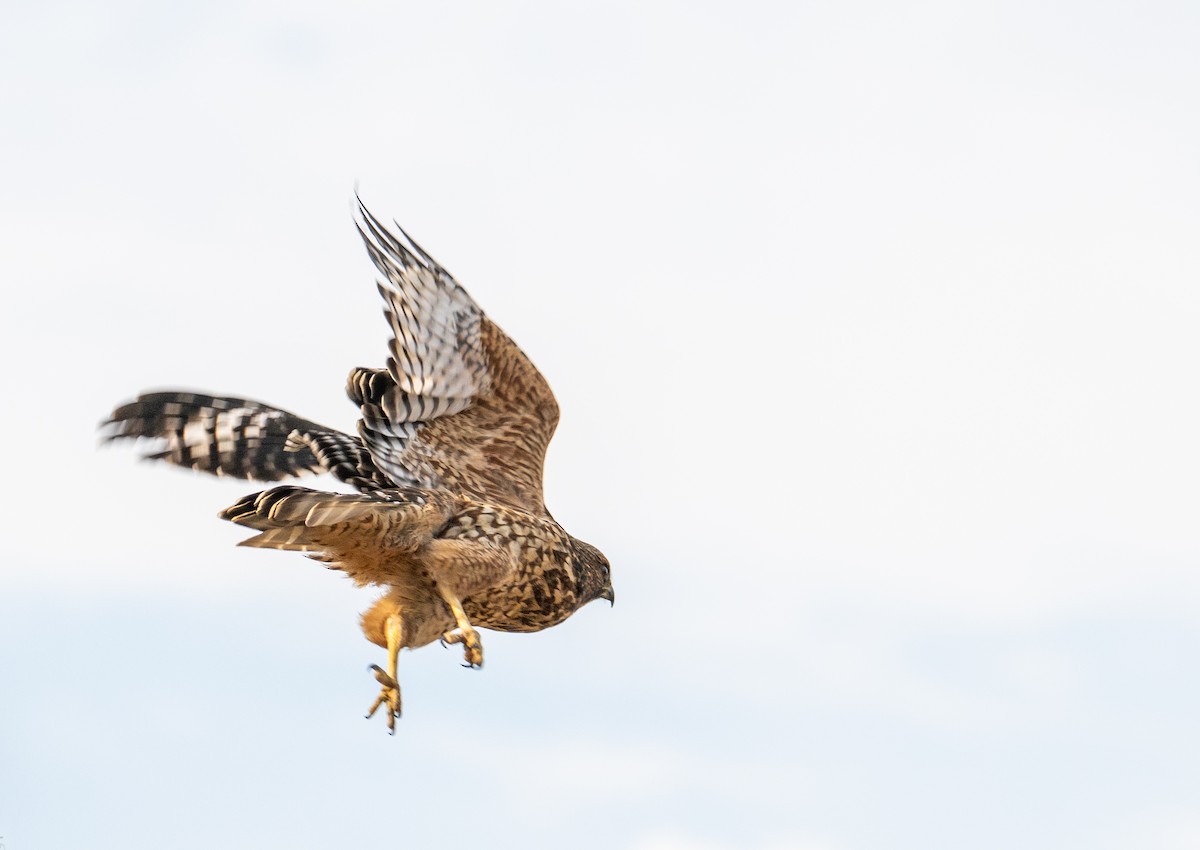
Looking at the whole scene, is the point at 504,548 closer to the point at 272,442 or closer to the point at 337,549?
the point at 337,549

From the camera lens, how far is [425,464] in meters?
13.0

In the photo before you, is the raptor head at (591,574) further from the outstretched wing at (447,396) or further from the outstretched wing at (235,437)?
the outstretched wing at (235,437)

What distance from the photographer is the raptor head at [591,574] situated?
13.5 m

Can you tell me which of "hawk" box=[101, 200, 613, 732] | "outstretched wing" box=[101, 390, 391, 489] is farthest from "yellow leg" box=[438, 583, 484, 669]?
"outstretched wing" box=[101, 390, 391, 489]

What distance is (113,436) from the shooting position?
44.5 feet

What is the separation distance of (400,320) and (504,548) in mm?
1711

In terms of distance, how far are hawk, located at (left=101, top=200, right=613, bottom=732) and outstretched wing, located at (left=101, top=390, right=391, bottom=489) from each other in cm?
1

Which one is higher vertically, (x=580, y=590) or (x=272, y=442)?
(x=272, y=442)

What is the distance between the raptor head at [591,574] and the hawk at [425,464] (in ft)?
0.06

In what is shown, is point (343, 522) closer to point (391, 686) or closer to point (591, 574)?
point (391, 686)

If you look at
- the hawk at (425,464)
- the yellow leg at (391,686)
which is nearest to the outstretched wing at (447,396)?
the hawk at (425,464)

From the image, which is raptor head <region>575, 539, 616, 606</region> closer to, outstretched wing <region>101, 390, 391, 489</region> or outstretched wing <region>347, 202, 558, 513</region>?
outstretched wing <region>347, 202, 558, 513</region>

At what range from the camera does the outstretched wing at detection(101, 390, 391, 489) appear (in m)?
13.2

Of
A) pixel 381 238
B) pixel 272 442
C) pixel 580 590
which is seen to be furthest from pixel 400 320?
pixel 580 590
